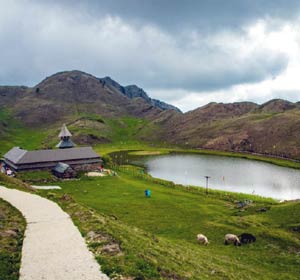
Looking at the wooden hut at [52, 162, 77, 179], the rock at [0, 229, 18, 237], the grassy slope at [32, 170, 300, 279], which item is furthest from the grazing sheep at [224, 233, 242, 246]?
the wooden hut at [52, 162, 77, 179]

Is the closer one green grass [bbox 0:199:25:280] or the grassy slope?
green grass [bbox 0:199:25:280]

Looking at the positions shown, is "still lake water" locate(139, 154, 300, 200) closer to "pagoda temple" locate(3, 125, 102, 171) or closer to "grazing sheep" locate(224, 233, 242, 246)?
"pagoda temple" locate(3, 125, 102, 171)

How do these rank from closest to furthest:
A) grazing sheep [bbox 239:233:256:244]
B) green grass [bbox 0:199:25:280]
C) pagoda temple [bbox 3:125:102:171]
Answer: green grass [bbox 0:199:25:280] → grazing sheep [bbox 239:233:256:244] → pagoda temple [bbox 3:125:102:171]

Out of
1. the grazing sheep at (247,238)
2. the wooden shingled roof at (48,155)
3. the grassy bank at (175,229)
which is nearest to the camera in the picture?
the grassy bank at (175,229)

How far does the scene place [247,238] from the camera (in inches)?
1506

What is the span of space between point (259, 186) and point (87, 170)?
4929 cm

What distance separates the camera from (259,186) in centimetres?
9294

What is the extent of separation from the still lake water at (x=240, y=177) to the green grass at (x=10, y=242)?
217ft

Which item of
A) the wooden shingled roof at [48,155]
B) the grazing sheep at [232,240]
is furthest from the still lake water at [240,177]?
the grazing sheep at [232,240]

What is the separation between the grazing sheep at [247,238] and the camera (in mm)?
38000

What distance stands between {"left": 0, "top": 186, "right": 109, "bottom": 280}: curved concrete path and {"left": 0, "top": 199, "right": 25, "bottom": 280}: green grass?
354 millimetres

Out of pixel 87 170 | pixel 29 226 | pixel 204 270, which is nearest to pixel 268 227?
pixel 204 270

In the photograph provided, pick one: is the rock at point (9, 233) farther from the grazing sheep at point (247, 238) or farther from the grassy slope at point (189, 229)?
the grazing sheep at point (247, 238)

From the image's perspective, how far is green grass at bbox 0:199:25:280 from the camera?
17.1m
